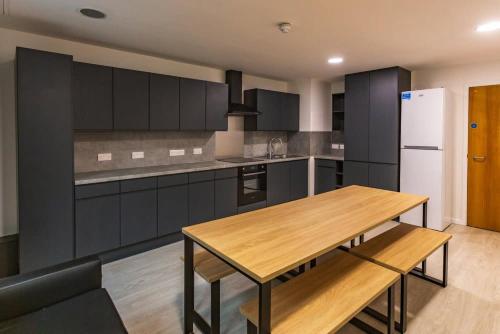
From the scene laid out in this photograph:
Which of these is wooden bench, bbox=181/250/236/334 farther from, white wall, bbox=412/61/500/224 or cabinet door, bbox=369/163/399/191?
white wall, bbox=412/61/500/224

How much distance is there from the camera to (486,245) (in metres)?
3.48

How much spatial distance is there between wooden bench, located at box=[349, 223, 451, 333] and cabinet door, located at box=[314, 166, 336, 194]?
244cm

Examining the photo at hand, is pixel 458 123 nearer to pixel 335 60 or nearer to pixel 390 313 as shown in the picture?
pixel 335 60

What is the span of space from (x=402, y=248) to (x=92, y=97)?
3.28m

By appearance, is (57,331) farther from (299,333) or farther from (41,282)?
(299,333)

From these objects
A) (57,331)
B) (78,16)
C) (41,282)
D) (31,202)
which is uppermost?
(78,16)

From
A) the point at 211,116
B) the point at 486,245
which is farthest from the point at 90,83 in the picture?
the point at 486,245

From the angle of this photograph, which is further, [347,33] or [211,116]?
[211,116]

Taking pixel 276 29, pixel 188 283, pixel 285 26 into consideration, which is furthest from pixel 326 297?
pixel 276 29

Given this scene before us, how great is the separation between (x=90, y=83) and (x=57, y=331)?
245 cm

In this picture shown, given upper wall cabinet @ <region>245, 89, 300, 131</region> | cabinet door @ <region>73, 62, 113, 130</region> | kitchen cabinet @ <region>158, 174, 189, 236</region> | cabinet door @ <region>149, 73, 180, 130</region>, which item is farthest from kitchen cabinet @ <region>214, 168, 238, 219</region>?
cabinet door @ <region>73, 62, 113, 130</region>

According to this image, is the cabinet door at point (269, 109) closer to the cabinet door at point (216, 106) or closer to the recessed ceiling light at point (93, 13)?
the cabinet door at point (216, 106)

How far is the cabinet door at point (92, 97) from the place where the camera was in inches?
116

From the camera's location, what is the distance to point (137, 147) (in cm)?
372
